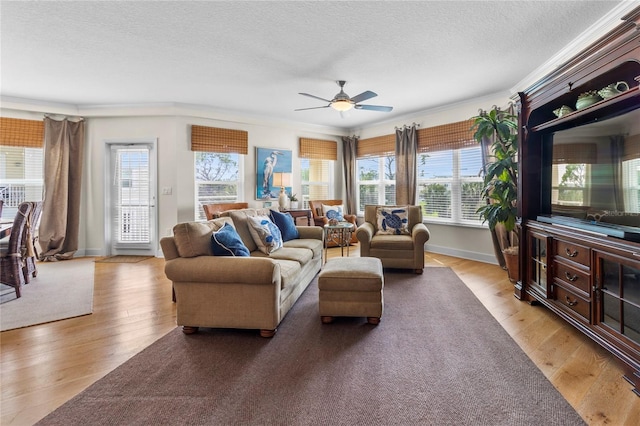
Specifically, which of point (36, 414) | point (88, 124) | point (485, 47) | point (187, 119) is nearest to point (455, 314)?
point (485, 47)

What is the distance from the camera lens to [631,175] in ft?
6.64

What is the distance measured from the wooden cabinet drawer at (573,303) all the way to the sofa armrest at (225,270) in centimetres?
221

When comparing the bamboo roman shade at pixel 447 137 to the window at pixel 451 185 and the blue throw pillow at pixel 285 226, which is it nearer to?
the window at pixel 451 185

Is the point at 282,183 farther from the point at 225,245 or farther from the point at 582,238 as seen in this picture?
the point at 582,238

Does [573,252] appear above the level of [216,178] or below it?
below

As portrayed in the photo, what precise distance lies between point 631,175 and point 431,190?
3.55 metres

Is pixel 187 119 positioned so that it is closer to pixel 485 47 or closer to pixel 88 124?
pixel 88 124

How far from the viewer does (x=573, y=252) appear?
2314 mm

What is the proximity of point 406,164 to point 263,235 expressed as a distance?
3461 millimetres

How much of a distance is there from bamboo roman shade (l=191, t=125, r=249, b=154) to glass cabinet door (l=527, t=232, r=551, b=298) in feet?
15.0

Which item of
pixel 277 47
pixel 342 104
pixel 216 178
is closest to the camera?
pixel 277 47

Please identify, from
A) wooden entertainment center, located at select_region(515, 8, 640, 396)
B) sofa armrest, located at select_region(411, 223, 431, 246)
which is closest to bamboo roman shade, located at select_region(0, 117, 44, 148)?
sofa armrest, located at select_region(411, 223, 431, 246)

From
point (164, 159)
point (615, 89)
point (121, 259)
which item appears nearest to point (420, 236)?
point (615, 89)

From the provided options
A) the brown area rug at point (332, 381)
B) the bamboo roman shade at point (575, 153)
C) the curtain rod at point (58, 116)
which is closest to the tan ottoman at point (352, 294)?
the brown area rug at point (332, 381)
